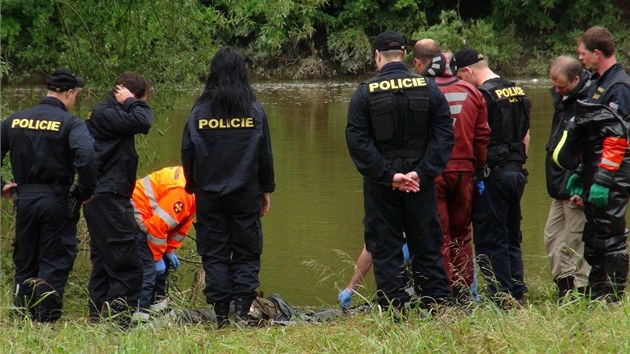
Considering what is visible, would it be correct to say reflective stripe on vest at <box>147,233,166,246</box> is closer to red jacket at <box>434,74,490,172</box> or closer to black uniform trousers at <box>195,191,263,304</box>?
black uniform trousers at <box>195,191,263,304</box>

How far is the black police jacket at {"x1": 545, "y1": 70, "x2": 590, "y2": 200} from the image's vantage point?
705 centimetres

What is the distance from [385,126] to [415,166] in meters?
0.30

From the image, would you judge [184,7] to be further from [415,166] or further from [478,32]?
[478,32]

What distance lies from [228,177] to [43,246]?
143 centimetres

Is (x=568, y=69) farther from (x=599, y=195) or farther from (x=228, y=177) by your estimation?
(x=228, y=177)

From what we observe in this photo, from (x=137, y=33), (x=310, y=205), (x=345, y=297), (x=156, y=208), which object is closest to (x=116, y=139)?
(x=156, y=208)

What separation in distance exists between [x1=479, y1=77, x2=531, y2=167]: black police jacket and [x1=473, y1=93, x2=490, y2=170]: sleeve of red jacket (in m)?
0.21

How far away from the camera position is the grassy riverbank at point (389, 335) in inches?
202

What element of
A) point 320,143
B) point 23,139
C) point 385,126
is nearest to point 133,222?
point 23,139

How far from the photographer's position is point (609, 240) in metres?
6.39

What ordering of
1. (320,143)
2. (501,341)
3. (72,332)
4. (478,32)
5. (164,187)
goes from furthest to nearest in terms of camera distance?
(478,32) → (320,143) → (164,187) → (72,332) → (501,341)

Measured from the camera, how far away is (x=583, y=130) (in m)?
6.48

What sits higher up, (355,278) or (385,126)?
(385,126)

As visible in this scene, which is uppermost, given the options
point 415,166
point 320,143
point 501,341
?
point 415,166
